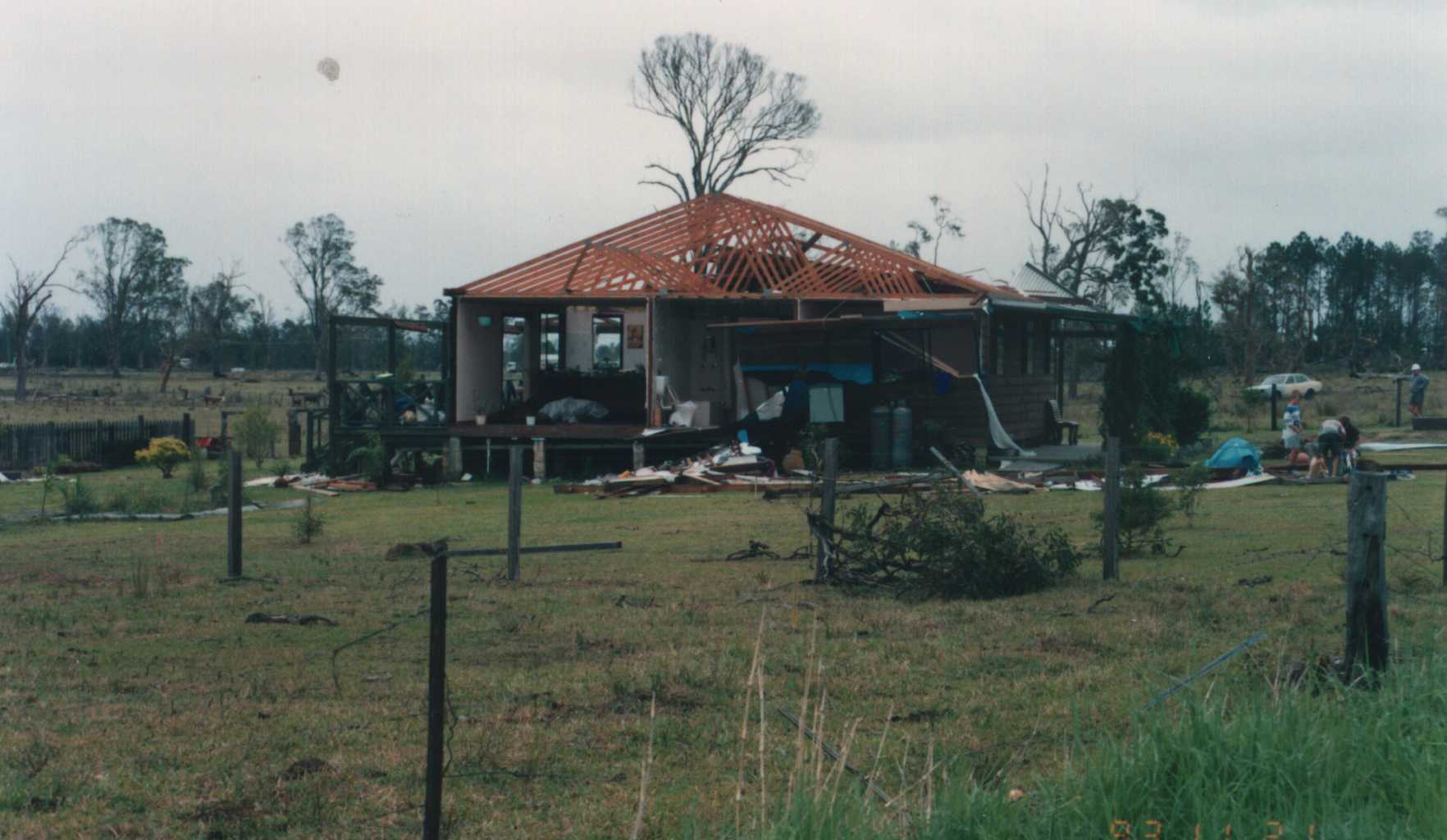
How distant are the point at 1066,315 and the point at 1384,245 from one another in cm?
6882

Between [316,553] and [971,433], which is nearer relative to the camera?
[316,553]

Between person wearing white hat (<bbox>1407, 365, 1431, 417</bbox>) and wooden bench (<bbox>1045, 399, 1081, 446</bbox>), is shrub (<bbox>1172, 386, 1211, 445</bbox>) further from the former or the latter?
person wearing white hat (<bbox>1407, 365, 1431, 417</bbox>)

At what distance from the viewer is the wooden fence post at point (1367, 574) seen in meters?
6.67

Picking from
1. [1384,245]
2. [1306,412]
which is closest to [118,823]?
[1306,412]

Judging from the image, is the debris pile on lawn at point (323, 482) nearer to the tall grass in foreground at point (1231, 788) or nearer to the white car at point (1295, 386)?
the tall grass in foreground at point (1231, 788)

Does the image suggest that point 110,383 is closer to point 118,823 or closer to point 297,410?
point 297,410

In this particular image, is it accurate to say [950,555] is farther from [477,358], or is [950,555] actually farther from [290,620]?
[477,358]

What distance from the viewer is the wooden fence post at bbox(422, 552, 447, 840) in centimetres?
520

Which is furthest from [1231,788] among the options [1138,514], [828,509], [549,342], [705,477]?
→ [549,342]

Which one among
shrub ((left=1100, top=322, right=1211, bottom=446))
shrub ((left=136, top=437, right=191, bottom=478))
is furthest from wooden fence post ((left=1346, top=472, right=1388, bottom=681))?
shrub ((left=136, top=437, right=191, bottom=478))

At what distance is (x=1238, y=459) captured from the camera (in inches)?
865

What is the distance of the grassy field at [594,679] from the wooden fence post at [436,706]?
1.97 ft

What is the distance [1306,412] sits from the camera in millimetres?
40188

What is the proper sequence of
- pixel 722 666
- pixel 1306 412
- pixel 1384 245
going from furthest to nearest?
pixel 1384 245
pixel 1306 412
pixel 722 666
